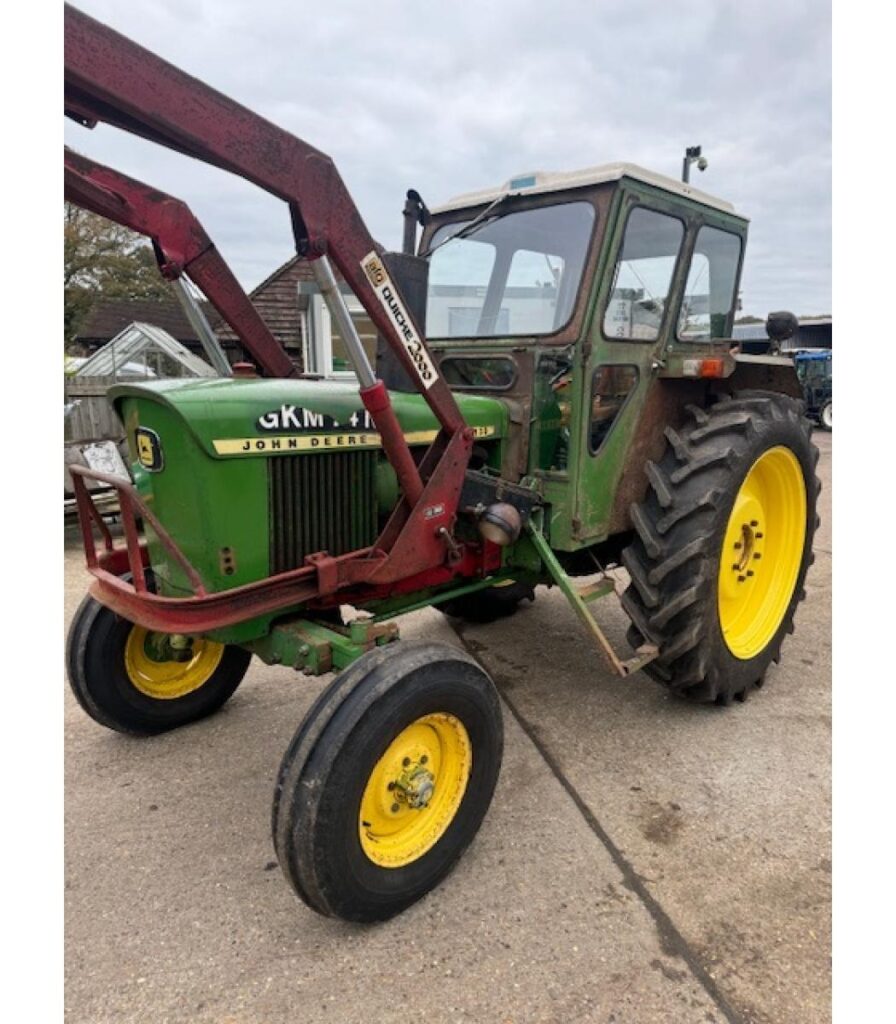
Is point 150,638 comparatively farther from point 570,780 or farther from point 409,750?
point 570,780

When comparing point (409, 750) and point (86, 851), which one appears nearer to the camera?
point (409, 750)

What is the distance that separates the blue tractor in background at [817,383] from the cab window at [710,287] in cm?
1565

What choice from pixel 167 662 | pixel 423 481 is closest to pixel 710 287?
pixel 423 481

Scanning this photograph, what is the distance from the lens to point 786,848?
246cm

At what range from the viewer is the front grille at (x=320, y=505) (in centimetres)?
253

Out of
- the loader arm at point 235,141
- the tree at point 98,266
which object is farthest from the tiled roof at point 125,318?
the loader arm at point 235,141

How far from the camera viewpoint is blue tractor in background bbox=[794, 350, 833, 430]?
696 inches

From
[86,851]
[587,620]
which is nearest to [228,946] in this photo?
[86,851]

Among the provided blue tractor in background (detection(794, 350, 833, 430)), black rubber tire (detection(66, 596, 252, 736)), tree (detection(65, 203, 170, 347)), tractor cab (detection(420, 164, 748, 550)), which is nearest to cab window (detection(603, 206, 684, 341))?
tractor cab (detection(420, 164, 748, 550))

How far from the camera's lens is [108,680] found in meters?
3.01

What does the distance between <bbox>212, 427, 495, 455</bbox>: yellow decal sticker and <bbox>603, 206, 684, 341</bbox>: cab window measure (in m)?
1.04

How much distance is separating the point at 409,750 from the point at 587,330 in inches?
71.9

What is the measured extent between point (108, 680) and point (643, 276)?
9.83 ft

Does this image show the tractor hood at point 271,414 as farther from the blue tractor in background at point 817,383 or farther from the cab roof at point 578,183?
the blue tractor in background at point 817,383
